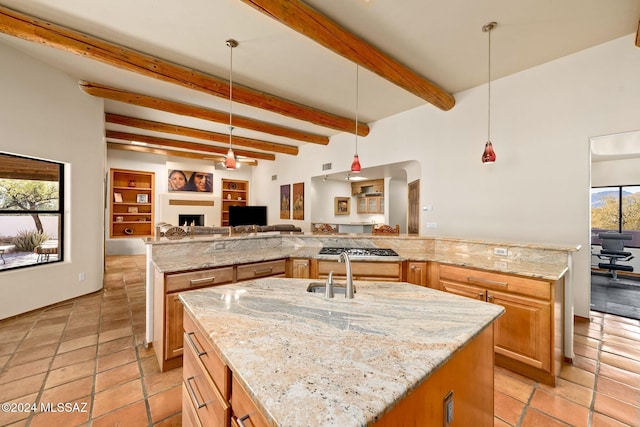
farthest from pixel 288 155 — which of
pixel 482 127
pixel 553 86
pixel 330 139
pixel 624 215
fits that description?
pixel 624 215

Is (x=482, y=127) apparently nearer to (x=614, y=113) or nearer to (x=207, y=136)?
(x=614, y=113)

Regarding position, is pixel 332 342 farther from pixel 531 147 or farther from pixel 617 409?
pixel 531 147

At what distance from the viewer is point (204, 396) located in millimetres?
1033

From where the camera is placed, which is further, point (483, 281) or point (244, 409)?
point (483, 281)

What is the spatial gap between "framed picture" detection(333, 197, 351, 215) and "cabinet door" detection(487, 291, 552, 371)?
6106 mm

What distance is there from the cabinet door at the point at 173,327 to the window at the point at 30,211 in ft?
9.07

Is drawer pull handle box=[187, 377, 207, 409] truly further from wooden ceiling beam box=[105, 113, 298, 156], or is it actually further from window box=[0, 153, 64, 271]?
wooden ceiling beam box=[105, 113, 298, 156]

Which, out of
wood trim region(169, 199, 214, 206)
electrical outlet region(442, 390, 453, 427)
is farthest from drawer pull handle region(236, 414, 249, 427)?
wood trim region(169, 199, 214, 206)

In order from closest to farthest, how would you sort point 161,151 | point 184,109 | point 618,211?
point 184,109 → point 618,211 → point 161,151

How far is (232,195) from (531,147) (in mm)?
8685

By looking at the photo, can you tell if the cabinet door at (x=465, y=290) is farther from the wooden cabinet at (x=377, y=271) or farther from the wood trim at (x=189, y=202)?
the wood trim at (x=189, y=202)

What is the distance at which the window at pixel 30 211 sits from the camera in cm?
325

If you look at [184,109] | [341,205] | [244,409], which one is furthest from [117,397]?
[341,205]

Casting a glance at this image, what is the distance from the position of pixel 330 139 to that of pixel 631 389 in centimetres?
598
